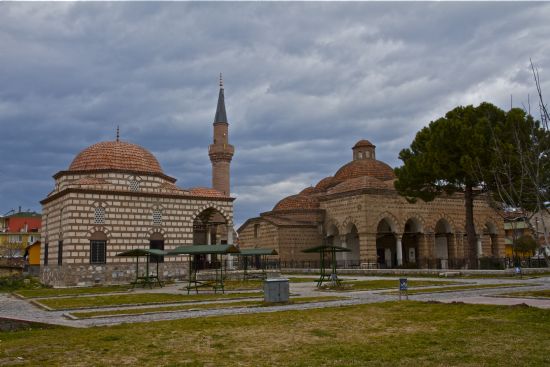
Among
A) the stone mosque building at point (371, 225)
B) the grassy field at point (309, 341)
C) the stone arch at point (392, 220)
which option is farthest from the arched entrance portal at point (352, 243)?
the grassy field at point (309, 341)

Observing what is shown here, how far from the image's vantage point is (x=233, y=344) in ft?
27.1

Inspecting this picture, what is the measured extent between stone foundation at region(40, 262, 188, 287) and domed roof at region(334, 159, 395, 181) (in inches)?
890

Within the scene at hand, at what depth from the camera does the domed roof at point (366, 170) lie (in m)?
47.7

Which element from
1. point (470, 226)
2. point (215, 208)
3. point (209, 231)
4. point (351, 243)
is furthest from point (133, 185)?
point (351, 243)

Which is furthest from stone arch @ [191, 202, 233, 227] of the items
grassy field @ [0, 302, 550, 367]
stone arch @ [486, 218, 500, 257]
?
stone arch @ [486, 218, 500, 257]

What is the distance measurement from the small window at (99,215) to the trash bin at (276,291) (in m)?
17.2

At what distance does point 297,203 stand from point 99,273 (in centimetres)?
2333

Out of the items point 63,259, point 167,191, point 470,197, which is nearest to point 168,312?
point 63,259

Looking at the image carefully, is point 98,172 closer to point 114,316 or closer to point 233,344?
point 114,316

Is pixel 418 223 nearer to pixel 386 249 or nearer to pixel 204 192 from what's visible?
pixel 386 249

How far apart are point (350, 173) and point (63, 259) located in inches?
1126

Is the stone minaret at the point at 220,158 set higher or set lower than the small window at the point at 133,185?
higher

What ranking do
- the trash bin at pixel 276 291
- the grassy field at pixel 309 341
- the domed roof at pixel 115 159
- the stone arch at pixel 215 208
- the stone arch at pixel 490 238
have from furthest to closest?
the stone arch at pixel 490 238, the stone arch at pixel 215 208, the domed roof at pixel 115 159, the trash bin at pixel 276 291, the grassy field at pixel 309 341

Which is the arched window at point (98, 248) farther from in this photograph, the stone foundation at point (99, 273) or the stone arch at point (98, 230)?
the stone foundation at point (99, 273)
